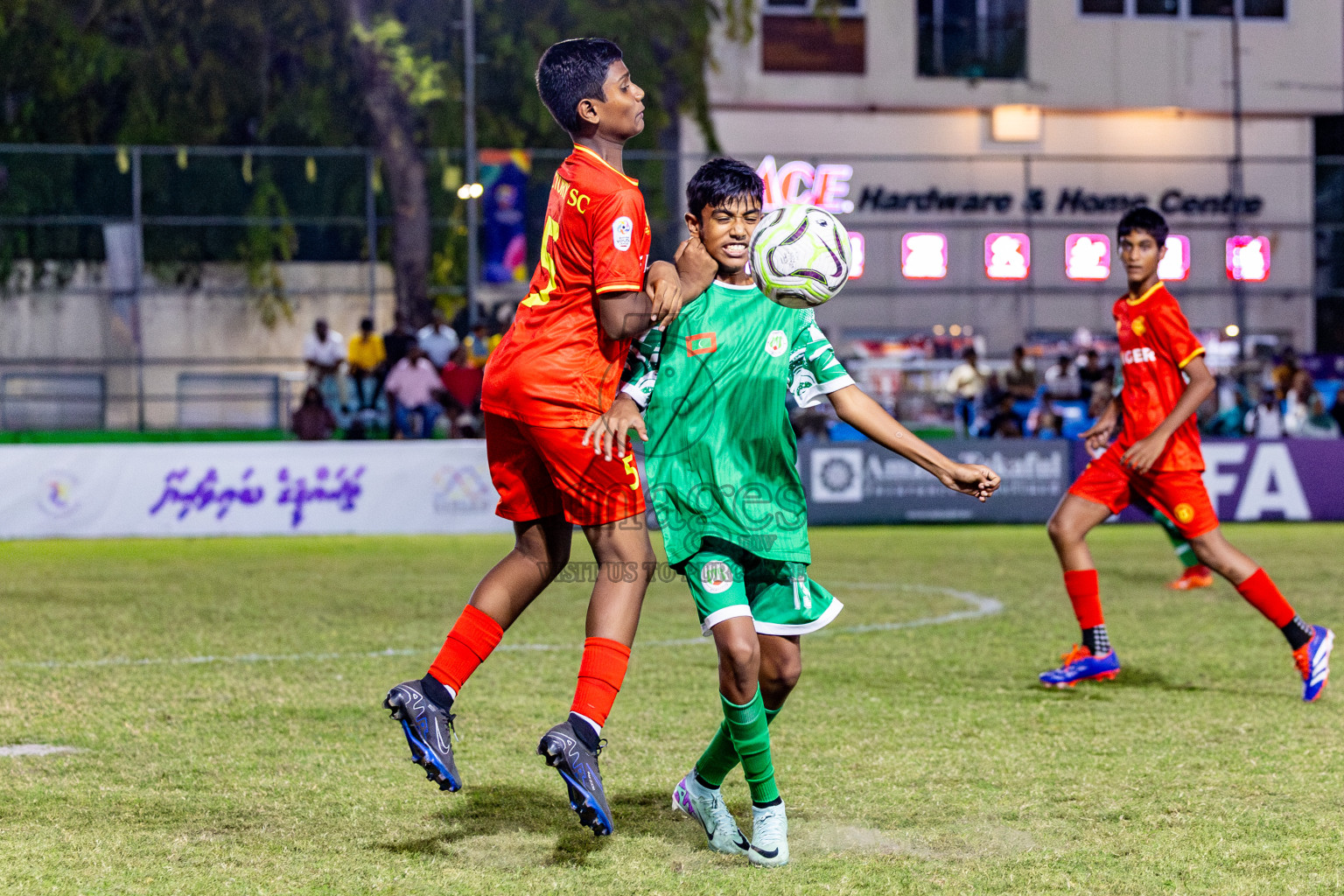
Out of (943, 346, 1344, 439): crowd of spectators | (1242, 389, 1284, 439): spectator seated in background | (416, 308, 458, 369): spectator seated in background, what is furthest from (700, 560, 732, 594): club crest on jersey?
(1242, 389, 1284, 439): spectator seated in background

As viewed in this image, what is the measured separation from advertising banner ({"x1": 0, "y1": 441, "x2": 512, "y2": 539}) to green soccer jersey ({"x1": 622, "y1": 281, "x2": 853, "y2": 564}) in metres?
12.1

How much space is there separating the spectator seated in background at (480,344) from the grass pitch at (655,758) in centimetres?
1063

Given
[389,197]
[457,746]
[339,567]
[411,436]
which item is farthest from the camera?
[389,197]

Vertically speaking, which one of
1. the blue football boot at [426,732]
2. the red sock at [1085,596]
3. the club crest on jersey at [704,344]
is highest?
the club crest on jersey at [704,344]

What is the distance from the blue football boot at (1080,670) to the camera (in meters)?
7.09

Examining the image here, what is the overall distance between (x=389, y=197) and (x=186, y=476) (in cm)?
899

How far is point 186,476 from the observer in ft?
53.4

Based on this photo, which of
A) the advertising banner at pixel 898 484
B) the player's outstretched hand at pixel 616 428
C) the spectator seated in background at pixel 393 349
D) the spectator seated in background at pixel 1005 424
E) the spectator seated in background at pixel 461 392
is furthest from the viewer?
the spectator seated in background at pixel 393 349

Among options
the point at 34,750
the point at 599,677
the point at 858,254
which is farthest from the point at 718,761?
the point at 858,254

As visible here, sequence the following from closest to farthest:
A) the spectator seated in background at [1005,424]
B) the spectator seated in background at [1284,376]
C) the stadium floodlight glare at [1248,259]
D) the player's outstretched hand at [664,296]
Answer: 1. the player's outstretched hand at [664,296]
2. the spectator seated in background at [1005,424]
3. the spectator seated in background at [1284,376]
4. the stadium floodlight glare at [1248,259]

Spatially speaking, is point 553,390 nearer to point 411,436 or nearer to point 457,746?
point 457,746

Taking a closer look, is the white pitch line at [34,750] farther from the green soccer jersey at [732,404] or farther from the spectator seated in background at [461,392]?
the spectator seated in background at [461,392]

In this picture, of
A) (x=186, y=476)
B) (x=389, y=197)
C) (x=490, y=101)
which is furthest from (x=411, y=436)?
(x=490, y=101)

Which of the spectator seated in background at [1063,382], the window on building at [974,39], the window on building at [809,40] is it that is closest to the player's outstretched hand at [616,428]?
the spectator seated in background at [1063,382]
